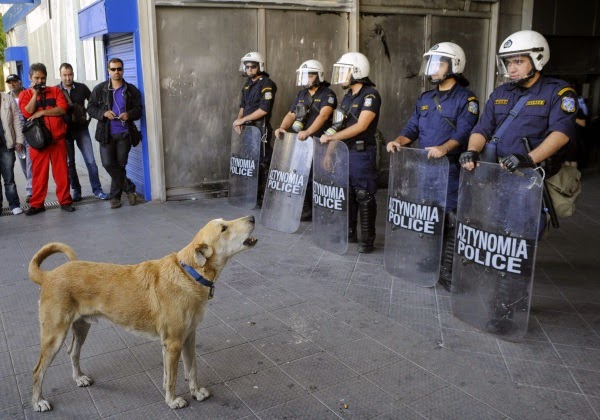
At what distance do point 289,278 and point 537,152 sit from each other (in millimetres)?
A: 2422

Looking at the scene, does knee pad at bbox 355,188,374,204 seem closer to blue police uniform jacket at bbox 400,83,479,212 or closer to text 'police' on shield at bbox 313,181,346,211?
text 'police' on shield at bbox 313,181,346,211

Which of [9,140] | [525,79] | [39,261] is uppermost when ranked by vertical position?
[525,79]

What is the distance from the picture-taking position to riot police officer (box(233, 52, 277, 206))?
25.1ft

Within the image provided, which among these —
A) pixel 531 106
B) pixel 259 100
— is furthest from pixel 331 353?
pixel 259 100

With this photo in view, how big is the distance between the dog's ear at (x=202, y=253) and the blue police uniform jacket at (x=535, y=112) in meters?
2.61

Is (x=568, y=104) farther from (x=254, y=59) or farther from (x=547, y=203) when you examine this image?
(x=254, y=59)

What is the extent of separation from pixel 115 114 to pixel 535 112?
5537 mm

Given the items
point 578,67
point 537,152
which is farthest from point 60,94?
point 578,67

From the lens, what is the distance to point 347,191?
5914 mm

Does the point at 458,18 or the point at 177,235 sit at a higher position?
the point at 458,18

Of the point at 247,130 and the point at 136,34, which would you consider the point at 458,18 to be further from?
the point at 136,34

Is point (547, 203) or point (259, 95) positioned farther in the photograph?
point (259, 95)

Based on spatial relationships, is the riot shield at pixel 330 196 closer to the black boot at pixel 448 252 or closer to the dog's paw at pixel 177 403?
the black boot at pixel 448 252

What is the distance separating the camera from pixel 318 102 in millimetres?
7062
